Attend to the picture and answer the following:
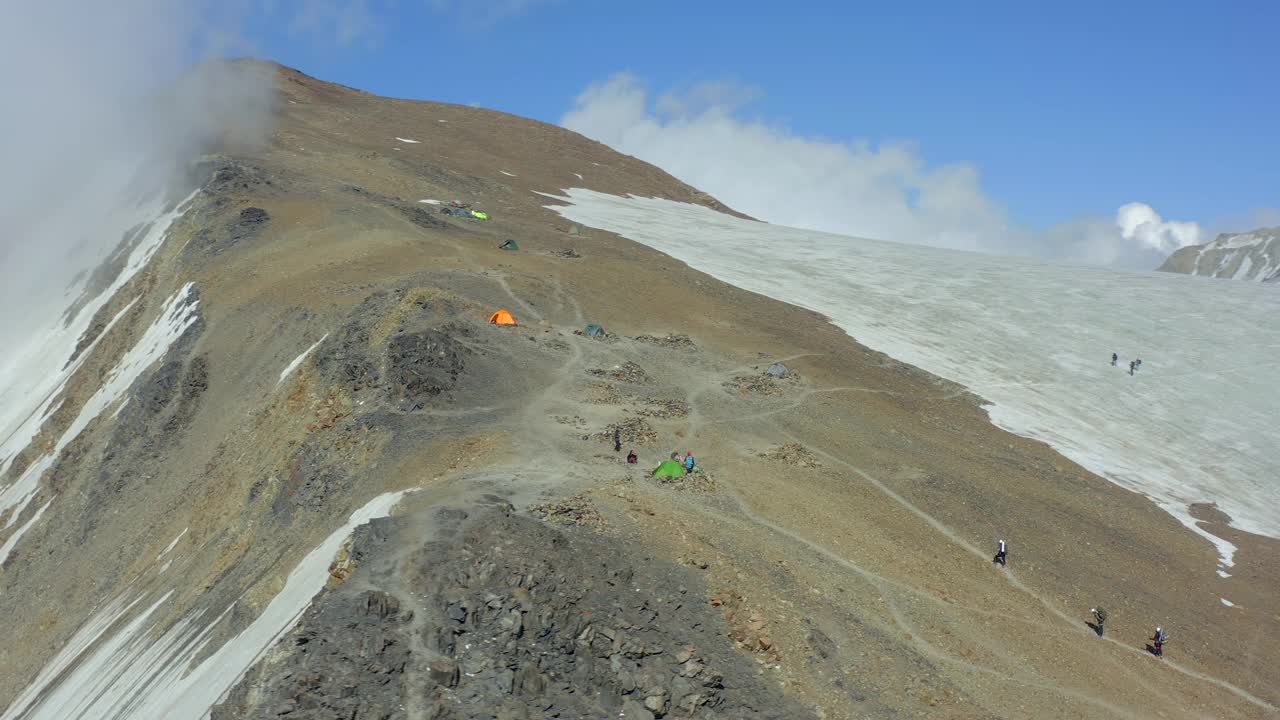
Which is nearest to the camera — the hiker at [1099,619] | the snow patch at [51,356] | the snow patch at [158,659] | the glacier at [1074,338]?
the snow patch at [158,659]

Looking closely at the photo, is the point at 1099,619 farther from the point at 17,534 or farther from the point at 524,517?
the point at 17,534

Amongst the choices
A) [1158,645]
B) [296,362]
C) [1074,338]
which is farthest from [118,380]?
[1074,338]

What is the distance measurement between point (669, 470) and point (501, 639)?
12636mm

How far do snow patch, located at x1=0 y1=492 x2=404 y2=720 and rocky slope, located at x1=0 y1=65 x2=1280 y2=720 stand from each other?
0.15 m

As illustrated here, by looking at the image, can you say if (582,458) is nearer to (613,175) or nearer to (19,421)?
(19,421)

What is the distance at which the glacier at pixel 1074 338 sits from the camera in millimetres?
46375

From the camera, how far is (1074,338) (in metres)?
62.6

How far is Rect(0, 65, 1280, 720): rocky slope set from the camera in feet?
57.0

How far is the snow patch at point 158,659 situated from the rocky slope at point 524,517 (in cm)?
15

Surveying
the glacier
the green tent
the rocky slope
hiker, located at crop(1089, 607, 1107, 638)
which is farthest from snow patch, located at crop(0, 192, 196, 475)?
hiker, located at crop(1089, 607, 1107, 638)

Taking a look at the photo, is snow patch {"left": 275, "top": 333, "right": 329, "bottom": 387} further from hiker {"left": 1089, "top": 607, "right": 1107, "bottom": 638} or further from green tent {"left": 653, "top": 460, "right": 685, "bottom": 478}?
hiker {"left": 1089, "top": 607, "right": 1107, "bottom": 638}

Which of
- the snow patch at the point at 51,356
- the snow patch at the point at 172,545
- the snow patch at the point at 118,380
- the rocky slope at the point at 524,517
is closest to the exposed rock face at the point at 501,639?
the rocky slope at the point at 524,517

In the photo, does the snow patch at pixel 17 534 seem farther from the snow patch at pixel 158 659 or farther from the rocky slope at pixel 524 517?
the snow patch at pixel 158 659

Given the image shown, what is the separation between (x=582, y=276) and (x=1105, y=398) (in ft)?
99.7
